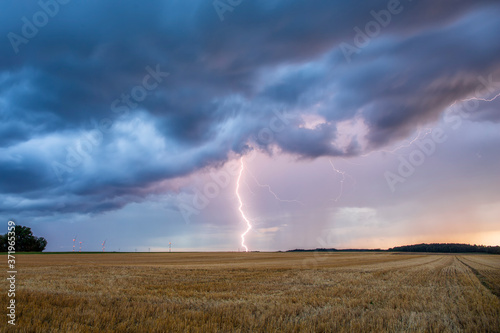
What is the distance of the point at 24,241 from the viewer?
128750 millimetres

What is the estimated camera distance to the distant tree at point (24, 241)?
408 feet

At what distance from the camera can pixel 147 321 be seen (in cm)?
731

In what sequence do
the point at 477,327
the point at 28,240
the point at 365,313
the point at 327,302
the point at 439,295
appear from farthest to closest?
the point at 28,240, the point at 439,295, the point at 327,302, the point at 365,313, the point at 477,327

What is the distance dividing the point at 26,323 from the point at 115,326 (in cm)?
205

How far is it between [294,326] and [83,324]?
5206 mm

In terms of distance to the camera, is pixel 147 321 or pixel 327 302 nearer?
pixel 147 321

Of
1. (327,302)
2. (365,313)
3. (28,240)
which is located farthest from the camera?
(28,240)

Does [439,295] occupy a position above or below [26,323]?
below

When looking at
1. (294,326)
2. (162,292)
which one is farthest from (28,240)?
(294,326)

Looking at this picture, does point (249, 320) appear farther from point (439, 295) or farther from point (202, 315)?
point (439, 295)

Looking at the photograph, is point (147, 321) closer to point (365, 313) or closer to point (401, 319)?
point (365, 313)

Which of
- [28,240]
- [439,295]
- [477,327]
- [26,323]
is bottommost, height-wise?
[28,240]

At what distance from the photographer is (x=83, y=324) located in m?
7.00

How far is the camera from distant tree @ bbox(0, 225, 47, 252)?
408ft
